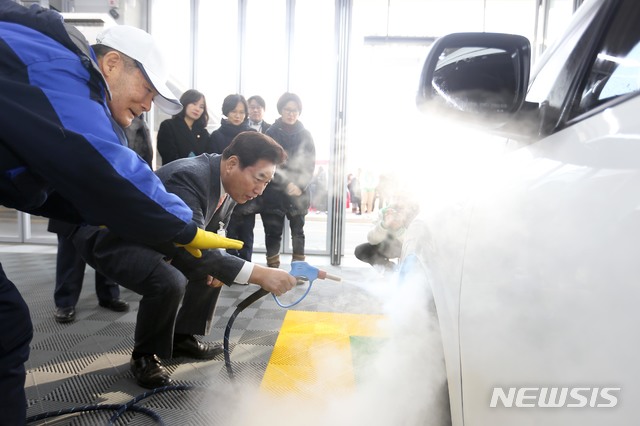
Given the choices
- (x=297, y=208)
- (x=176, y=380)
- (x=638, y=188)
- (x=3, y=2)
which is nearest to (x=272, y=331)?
(x=176, y=380)

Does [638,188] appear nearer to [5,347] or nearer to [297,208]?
[5,347]

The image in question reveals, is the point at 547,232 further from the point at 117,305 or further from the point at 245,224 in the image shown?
the point at 245,224

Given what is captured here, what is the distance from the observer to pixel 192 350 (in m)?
2.46

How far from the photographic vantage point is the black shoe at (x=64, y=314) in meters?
2.94

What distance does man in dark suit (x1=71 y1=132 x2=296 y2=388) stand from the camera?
1.97 meters

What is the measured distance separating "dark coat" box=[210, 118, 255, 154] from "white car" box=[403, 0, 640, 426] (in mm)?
3492

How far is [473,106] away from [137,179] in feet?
3.07

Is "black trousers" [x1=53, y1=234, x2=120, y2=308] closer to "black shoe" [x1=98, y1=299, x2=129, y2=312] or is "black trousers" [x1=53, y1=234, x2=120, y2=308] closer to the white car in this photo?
"black shoe" [x1=98, y1=299, x2=129, y2=312]

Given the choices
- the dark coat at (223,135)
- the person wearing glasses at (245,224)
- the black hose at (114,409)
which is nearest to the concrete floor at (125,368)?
the black hose at (114,409)

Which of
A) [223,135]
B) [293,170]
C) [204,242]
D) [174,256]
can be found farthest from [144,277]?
[293,170]

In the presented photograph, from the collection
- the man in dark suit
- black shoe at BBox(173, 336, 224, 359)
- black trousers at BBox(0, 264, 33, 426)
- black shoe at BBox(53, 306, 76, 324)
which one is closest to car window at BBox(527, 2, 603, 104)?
the man in dark suit

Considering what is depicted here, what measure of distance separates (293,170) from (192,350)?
97.7 inches

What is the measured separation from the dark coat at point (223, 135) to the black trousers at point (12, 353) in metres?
3.09

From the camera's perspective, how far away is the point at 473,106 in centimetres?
88
